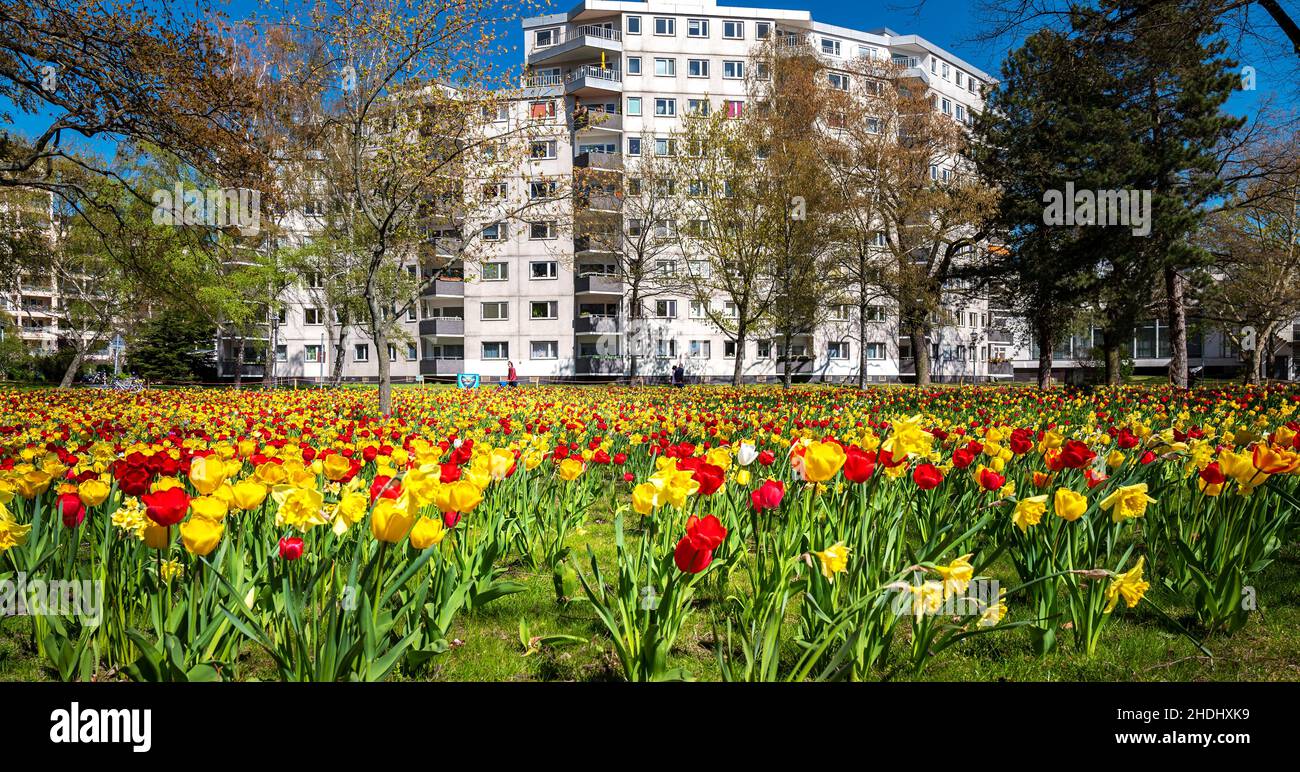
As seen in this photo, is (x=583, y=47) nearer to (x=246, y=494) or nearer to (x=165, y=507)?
(x=246, y=494)

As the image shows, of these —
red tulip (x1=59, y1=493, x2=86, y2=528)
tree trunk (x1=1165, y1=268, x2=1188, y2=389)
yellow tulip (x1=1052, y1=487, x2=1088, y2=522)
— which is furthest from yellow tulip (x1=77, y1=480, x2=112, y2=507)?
tree trunk (x1=1165, y1=268, x2=1188, y2=389)

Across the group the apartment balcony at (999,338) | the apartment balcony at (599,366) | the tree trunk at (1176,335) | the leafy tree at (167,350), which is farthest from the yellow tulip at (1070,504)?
the apartment balcony at (999,338)

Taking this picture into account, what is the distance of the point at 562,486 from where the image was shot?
5059 millimetres

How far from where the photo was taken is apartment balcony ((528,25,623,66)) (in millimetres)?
47406

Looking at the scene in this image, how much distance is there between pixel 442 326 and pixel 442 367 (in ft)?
9.18

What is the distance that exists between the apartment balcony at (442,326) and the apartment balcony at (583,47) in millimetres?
18818

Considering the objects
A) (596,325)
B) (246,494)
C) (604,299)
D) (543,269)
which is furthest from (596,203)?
(246,494)

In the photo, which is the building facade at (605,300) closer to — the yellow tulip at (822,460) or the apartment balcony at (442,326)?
the apartment balcony at (442,326)

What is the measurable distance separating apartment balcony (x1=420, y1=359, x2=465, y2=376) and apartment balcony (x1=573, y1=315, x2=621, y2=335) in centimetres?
808

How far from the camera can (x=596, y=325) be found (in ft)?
148

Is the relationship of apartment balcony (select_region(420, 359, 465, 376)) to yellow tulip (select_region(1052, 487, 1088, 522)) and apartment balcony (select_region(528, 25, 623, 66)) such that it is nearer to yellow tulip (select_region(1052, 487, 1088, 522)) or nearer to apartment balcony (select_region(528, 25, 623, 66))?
apartment balcony (select_region(528, 25, 623, 66))
